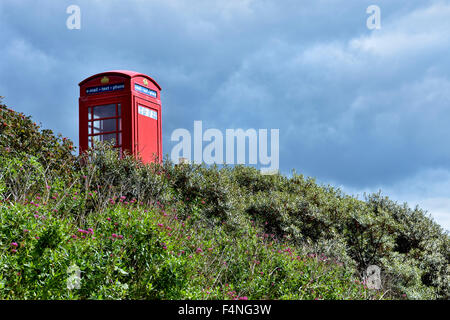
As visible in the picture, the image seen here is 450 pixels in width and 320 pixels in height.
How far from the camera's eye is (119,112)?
11938mm

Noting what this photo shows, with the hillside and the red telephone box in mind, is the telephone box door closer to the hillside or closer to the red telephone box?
the red telephone box

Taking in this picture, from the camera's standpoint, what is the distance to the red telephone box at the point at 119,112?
11.8 metres

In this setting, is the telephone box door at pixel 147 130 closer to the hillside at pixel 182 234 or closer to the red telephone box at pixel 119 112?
the red telephone box at pixel 119 112

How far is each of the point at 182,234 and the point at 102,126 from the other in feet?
19.4

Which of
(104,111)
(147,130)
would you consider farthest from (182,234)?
(104,111)

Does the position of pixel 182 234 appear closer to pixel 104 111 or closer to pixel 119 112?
pixel 119 112

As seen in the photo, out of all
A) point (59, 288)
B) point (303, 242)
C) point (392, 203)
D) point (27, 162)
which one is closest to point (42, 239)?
point (59, 288)

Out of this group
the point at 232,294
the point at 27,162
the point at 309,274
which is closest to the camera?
the point at 232,294

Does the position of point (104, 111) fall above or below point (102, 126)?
above

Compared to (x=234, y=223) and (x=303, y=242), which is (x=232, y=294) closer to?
(x=234, y=223)

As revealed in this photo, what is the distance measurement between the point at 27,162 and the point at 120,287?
4.91m

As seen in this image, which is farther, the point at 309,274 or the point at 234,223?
the point at 234,223

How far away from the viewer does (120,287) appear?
467 centimetres

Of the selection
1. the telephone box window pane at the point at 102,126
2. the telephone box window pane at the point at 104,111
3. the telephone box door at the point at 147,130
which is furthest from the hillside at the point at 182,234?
the telephone box window pane at the point at 104,111
